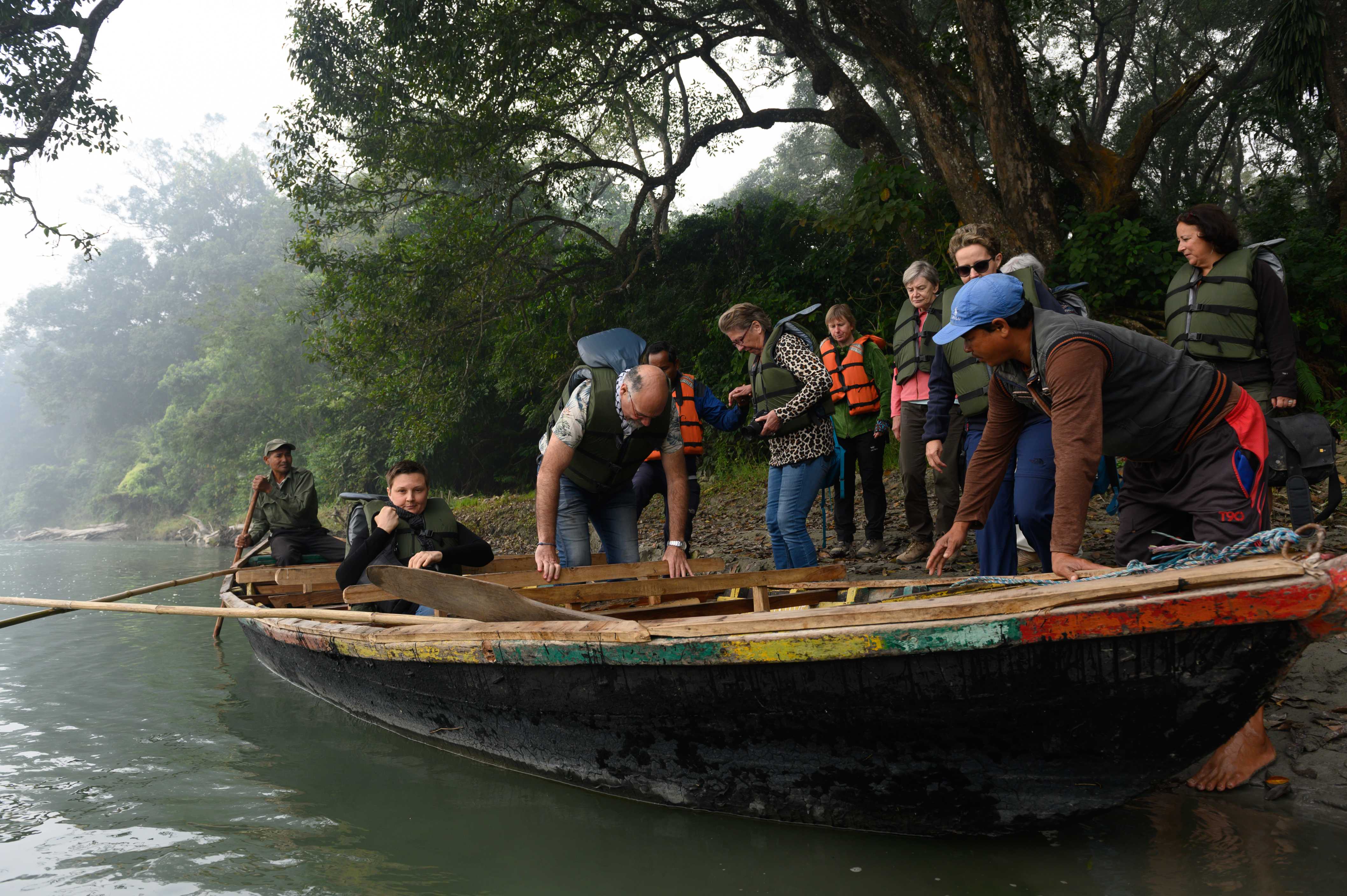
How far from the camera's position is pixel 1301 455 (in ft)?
10.4

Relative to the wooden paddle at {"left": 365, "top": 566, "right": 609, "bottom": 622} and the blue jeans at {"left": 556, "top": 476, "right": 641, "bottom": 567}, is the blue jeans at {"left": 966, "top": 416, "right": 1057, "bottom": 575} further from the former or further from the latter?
the blue jeans at {"left": 556, "top": 476, "right": 641, "bottom": 567}

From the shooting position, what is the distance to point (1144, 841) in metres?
2.64

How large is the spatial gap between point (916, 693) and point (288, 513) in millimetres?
6380

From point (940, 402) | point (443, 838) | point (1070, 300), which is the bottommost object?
point (443, 838)

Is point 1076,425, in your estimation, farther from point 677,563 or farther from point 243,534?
point 243,534

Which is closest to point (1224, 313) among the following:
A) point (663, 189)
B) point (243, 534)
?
point (243, 534)

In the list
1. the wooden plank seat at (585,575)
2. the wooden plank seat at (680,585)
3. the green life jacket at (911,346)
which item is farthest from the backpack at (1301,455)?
the wooden plank seat at (585,575)

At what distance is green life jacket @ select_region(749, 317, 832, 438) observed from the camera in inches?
203

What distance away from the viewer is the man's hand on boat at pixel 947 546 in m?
3.23

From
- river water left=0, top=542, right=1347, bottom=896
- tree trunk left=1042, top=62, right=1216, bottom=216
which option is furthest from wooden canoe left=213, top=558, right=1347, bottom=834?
tree trunk left=1042, top=62, right=1216, bottom=216

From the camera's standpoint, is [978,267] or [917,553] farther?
[917,553]

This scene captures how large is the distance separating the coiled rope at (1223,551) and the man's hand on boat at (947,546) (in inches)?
19.6

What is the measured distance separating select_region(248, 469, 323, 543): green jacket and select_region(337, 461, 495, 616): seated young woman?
2.78 meters

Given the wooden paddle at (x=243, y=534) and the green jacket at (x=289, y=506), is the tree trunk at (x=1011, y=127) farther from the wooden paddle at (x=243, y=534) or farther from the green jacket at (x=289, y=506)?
the wooden paddle at (x=243, y=534)
